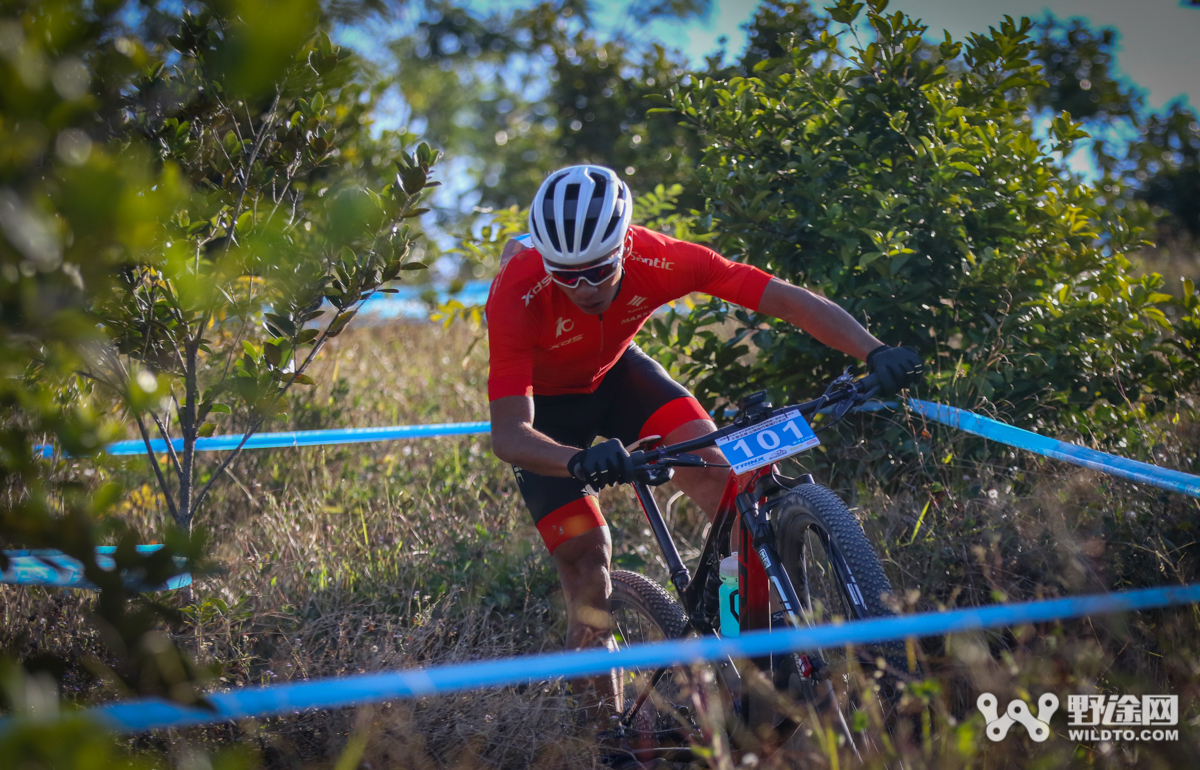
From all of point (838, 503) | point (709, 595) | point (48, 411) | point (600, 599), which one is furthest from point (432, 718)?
point (48, 411)

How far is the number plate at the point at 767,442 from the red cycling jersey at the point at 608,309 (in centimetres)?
81

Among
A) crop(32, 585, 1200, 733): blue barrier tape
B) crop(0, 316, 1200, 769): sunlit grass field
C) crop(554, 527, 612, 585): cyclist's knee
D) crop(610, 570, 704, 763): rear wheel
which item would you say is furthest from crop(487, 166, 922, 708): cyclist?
crop(32, 585, 1200, 733): blue barrier tape

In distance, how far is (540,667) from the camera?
1.72 metres

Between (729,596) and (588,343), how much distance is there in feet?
3.86

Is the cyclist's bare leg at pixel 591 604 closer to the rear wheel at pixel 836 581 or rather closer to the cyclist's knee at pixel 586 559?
the cyclist's knee at pixel 586 559

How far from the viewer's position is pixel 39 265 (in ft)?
4.01

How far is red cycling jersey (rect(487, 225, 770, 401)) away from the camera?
3205 millimetres

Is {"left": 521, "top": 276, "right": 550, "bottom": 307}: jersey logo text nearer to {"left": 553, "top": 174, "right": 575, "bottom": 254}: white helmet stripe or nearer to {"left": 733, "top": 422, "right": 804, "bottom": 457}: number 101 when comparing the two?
{"left": 553, "top": 174, "right": 575, "bottom": 254}: white helmet stripe

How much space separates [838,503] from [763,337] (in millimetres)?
2012

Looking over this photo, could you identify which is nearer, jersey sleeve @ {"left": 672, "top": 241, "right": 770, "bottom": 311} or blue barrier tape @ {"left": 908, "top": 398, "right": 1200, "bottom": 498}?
blue barrier tape @ {"left": 908, "top": 398, "right": 1200, "bottom": 498}

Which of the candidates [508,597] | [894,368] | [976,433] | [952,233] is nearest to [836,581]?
[894,368]

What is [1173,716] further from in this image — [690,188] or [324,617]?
[690,188]

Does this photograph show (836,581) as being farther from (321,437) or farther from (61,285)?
(321,437)

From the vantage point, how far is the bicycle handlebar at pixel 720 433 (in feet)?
8.37
